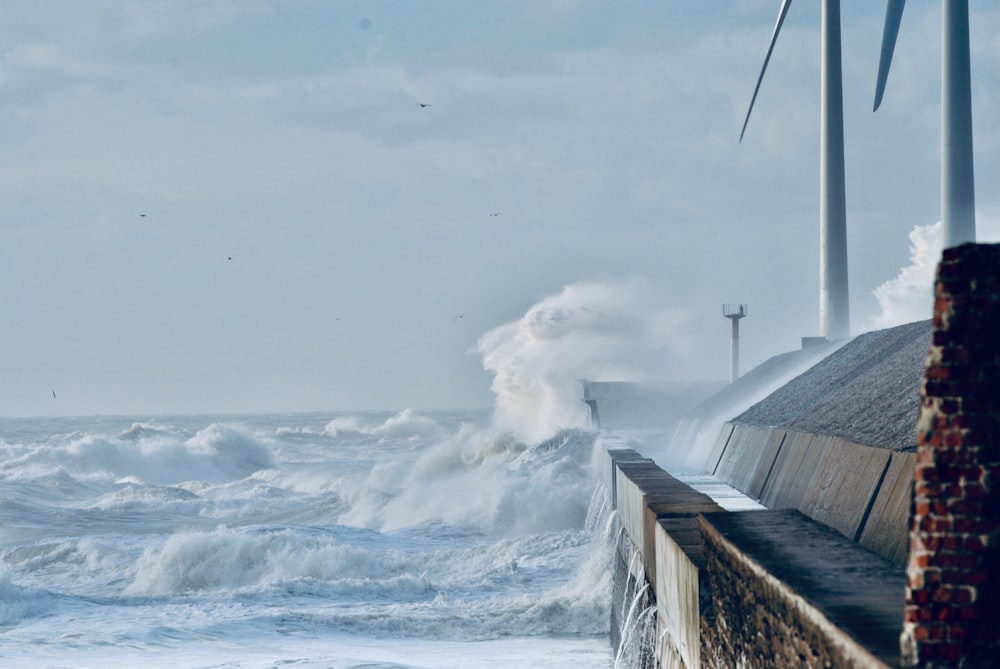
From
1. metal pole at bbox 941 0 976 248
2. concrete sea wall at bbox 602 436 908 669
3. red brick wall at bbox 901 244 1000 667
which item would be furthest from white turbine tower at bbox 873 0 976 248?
red brick wall at bbox 901 244 1000 667

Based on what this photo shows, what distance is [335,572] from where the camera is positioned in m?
21.1

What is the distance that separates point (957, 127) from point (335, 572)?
20.6 metres

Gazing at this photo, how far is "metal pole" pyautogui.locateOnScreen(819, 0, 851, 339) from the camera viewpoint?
3878cm

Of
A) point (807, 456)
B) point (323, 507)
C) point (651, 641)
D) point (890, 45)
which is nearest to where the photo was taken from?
point (651, 641)

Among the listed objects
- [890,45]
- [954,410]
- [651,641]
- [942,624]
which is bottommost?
[651,641]

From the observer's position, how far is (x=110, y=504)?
39.2m

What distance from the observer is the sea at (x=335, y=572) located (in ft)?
48.8

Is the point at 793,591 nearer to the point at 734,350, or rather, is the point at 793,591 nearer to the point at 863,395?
the point at 863,395

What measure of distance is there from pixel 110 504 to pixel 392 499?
419 inches

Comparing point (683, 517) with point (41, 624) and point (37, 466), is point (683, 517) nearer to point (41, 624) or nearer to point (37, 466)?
point (41, 624)


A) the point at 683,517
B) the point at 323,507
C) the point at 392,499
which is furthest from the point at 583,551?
the point at 323,507

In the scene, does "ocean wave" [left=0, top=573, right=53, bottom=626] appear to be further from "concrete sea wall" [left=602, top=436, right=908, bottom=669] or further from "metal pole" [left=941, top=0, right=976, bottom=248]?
"metal pole" [left=941, top=0, right=976, bottom=248]

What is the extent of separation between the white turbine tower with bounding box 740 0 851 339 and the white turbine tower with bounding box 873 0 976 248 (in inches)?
349

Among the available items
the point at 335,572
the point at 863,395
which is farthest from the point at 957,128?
the point at 335,572
